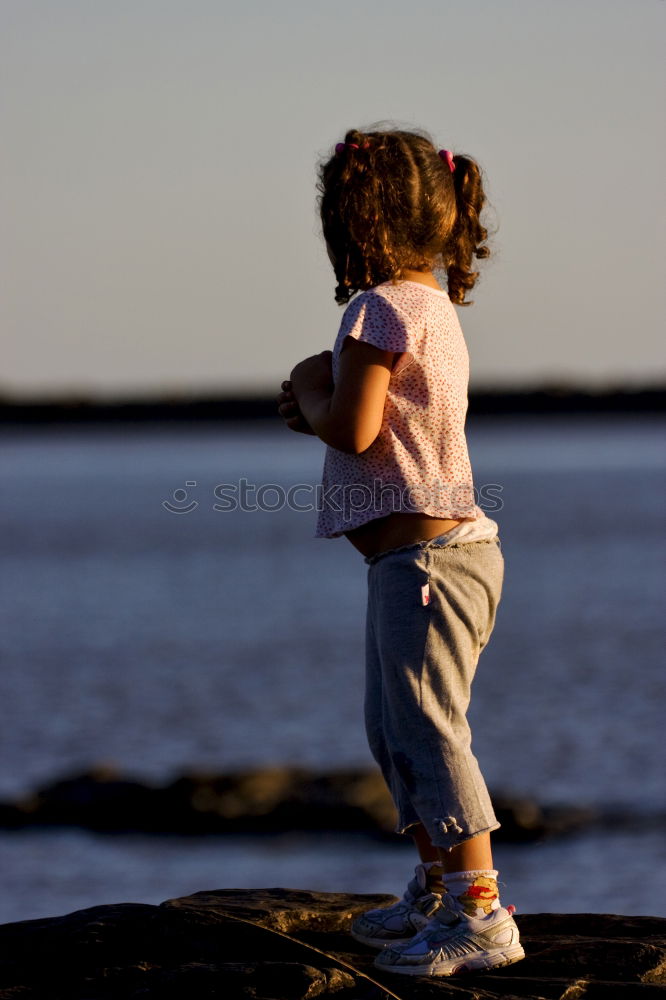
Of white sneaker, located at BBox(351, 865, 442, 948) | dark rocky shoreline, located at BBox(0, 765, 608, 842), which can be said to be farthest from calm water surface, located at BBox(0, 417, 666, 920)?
white sneaker, located at BBox(351, 865, 442, 948)

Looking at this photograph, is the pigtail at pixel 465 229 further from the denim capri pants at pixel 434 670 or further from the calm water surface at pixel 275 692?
the calm water surface at pixel 275 692

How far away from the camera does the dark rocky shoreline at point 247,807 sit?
361 inches

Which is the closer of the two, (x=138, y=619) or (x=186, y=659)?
(x=186, y=659)

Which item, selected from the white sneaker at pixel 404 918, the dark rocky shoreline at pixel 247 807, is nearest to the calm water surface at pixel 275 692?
the dark rocky shoreline at pixel 247 807

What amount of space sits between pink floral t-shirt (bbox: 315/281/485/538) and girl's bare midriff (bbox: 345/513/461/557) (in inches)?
1.3

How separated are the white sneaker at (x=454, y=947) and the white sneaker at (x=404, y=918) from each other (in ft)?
0.45

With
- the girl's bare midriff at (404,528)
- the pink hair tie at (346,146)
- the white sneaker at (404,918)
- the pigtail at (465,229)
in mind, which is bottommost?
the white sneaker at (404,918)

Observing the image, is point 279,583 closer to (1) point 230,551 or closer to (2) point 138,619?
(2) point 138,619

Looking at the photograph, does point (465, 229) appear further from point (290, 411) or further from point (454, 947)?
point (454, 947)

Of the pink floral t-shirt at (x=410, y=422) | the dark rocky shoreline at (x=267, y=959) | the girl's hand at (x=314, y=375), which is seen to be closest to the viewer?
the dark rocky shoreline at (x=267, y=959)

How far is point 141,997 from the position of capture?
10.2ft

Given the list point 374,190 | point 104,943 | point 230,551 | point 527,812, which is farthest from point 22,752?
point 230,551

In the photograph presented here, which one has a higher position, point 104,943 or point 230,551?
point 230,551

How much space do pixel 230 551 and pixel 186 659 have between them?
64.8ft
